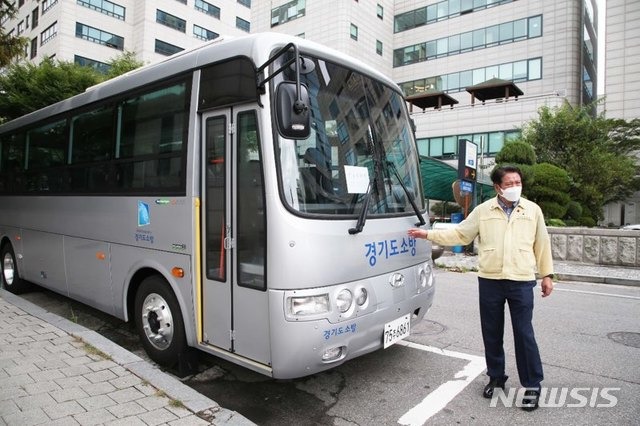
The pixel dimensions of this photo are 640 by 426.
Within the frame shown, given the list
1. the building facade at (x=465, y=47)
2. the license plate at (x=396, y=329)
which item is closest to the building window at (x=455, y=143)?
the building facade at (x=465, y=47)

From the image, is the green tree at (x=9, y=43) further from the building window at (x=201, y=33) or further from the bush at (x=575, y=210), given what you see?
the building window at (x=201, y=33)

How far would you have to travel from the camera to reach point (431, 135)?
123 ft

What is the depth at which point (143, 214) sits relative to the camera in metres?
4.60

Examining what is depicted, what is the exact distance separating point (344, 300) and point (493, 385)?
1.58 m

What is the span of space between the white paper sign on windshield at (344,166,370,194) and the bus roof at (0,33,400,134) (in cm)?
101

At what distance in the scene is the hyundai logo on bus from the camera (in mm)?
3988

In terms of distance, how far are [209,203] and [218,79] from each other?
3.56 ft

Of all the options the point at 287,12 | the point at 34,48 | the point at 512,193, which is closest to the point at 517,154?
the point at 512,193

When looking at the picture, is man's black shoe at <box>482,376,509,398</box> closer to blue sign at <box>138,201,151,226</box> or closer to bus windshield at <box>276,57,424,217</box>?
bus windshield at <box>276,57,424,217</box>

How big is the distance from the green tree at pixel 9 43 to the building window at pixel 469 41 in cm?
3514

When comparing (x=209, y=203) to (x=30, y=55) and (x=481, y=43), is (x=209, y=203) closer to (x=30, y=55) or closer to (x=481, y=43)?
(x=481, y=43)

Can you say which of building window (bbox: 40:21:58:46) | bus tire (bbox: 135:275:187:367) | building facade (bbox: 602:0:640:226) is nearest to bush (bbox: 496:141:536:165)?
bus tire (bbox: 135:275:187:367)

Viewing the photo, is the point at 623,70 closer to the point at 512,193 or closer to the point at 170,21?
the point at 170,21

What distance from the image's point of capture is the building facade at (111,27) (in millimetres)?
37969
